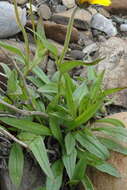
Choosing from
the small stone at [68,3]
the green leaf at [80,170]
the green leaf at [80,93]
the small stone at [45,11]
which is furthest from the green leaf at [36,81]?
the small stone at [68,3]

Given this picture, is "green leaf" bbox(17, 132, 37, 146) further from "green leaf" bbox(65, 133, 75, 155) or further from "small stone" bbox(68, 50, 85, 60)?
"small stone" bbox(68, 50, 85, 60)

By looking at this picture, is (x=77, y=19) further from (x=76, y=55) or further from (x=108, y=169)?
(x=108, y=169)

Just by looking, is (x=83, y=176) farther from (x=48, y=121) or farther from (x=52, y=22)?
(x=52, y=22)

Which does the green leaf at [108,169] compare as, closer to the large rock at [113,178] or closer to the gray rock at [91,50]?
the large rock at [113,178]

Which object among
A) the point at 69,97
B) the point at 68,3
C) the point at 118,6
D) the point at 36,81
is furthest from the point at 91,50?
the point at 69,97

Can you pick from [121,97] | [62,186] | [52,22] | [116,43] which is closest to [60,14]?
[52,22]

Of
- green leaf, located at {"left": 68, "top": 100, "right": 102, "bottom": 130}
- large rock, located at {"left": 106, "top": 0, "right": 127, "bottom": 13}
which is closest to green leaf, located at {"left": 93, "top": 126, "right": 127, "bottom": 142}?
green leaf, located at {"left": 68, "top": 100, "right": 102, "bottom": 130}

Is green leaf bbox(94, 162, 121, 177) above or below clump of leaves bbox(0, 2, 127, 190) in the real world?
below
